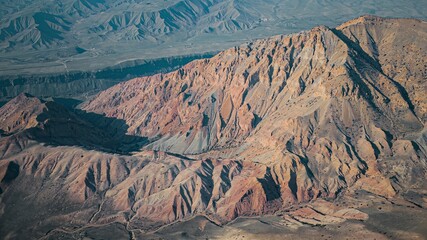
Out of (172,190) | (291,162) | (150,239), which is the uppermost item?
(291,162)

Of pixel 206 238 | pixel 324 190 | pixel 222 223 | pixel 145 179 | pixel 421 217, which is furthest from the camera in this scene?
pixel 145 179

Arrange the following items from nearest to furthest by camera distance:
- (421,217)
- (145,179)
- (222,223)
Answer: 1. (421,217)
2. (222,223)
3. (145,179)

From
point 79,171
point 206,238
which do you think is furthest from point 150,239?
point 79,171

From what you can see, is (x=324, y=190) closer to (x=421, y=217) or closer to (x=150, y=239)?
(x=421, y=217)

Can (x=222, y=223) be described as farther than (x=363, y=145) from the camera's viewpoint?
No

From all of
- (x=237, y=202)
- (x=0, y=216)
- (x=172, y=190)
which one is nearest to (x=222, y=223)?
(x=237, y=202)

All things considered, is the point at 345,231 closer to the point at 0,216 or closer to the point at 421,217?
the point at 421,217

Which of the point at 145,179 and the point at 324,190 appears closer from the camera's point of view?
the point at 324,190

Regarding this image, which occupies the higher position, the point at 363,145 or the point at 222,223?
the point at 363,145

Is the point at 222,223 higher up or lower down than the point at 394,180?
lower down
